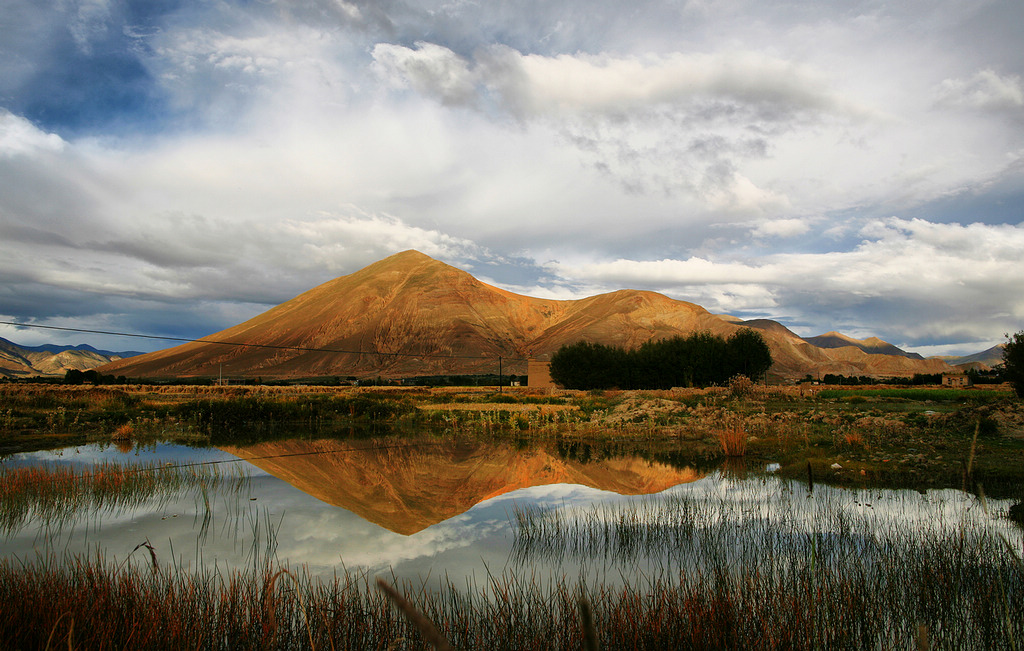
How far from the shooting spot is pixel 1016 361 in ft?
103

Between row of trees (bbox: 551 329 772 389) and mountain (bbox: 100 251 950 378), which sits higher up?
mountain (bbox: 100 251 950 378)

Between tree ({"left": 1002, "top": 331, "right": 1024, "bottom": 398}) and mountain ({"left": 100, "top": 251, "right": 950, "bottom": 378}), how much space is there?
102 m

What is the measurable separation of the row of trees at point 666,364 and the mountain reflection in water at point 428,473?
48631 mm

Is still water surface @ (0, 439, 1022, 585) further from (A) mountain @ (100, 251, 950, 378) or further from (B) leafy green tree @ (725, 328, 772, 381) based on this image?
(A) mountain @ (100, 251, 950, 378)

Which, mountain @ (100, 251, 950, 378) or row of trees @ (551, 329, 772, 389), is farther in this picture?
Answer: mountain @ (100, 251, 950, 378)

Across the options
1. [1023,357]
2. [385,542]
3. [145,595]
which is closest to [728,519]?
[385,542]

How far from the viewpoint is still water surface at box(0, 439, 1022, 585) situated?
7.98m

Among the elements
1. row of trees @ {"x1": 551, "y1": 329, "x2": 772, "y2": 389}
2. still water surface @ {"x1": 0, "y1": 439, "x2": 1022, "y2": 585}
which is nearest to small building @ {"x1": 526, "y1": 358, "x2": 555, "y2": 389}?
row of trees @ {"x1": 551, "y1": 329, "x2": 772, "y2": 389}

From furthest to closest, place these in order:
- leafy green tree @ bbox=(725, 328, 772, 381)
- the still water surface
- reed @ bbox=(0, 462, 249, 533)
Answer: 1. leafy green tree @ bbox=(725, 328, 772, 381)
2. reed @ bbox=(0, 462, 249, 533)
3. the still water surface

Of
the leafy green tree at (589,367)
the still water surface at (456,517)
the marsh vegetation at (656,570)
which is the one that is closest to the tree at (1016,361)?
the marsh vegetation at (656,570)

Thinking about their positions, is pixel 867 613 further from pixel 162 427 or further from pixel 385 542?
pixel 162 427

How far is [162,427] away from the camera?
26109mm

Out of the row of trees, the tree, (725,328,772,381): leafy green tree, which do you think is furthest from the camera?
(725,328,772,381): leafy green tree

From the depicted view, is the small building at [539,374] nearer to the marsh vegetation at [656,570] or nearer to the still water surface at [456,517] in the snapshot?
the marsh vegetation at [656,570]
